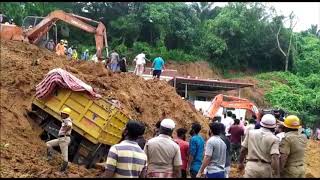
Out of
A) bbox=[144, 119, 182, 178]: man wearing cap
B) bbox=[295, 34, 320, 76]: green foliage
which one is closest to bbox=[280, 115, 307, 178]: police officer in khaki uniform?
bbox=[144, 119, 182, 178]: man wearing cap

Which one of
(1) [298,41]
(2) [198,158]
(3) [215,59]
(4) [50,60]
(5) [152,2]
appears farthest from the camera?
(1) [298,41]

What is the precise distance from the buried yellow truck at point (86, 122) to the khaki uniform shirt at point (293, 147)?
5.89 meters

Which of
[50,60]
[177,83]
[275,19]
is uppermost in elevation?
[275,19]

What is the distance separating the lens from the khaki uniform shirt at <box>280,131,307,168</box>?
24.2 feet

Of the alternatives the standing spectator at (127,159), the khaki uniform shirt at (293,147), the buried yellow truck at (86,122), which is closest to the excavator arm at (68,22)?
the buried yellow truck at (86,122)

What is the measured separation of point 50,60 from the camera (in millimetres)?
16297

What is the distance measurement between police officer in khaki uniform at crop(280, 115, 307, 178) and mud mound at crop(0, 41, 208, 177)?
5.44 m

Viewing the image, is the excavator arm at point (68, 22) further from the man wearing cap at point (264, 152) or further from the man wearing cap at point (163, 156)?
the man wearing cap at point (163, 156)

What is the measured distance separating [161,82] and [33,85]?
608 cm

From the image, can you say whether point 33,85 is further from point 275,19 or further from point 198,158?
point 275,19

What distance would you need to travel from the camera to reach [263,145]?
23.8 ft

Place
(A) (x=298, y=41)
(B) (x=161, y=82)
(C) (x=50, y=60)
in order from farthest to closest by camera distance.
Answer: (A) (x=298, y=41), (B) (x=161, y=82), (C) (x=50, y=60)

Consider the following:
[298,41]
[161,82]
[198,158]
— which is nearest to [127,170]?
[198,158]

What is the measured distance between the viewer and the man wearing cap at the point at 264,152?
7.18m
